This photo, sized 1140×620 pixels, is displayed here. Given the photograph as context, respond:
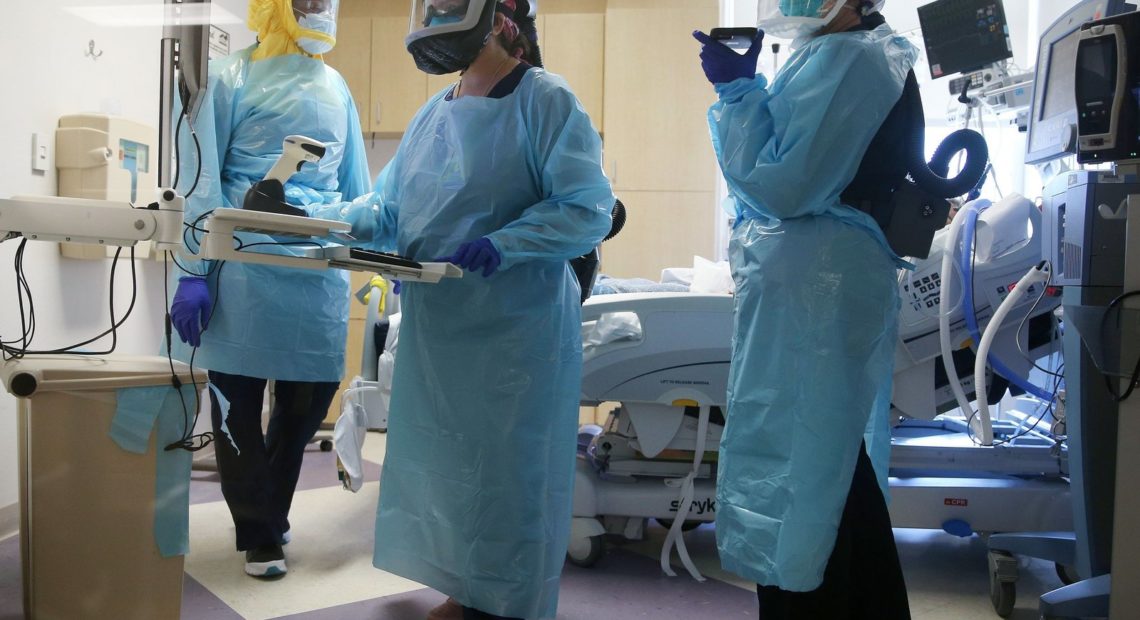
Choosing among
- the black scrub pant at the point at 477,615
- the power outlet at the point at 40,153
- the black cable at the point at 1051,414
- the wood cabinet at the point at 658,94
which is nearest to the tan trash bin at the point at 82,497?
A: the black scrub pant at the point at 477,615

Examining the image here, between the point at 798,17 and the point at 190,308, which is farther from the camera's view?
the point at 190,308

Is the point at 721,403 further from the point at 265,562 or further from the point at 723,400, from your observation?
the point at 265,562

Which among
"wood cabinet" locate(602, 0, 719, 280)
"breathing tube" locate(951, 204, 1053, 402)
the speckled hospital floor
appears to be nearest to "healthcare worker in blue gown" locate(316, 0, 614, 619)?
the speckled hospital floor

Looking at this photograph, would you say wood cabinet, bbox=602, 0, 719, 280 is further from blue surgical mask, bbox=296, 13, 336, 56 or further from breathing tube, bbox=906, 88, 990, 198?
breathing tube, bbox=906, 88, 990, 198

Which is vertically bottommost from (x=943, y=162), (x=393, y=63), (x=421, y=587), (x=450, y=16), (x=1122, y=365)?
(x=421, y=587)

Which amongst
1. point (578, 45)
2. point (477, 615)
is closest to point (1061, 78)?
point (477, 615)

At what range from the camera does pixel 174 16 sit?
1.74 m

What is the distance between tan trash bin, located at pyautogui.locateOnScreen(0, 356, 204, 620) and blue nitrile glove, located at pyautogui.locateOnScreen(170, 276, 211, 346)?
56 cm

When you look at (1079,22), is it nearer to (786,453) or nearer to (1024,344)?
(1024,344)

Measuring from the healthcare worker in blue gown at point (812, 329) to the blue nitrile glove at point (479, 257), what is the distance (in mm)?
452

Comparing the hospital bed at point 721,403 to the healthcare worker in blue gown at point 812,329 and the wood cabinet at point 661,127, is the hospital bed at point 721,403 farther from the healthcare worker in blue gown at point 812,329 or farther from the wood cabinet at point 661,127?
the wood cabinet at point 661,127

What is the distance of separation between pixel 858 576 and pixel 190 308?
5.29 ft

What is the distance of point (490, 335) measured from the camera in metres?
1.82

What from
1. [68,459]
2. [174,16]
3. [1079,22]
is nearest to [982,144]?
[1079,22]
